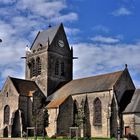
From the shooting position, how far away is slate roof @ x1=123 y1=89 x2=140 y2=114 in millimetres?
44812

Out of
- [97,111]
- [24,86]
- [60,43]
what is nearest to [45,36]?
[60,43]

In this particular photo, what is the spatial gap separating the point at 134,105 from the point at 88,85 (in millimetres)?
9786

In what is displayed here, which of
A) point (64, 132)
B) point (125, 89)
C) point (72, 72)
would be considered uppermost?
point (72, 72)

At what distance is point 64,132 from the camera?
51688mm

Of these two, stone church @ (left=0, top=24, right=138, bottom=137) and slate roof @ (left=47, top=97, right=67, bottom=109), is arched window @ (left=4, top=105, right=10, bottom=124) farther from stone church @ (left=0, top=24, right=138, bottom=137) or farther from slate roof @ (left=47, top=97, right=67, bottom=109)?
slate roof @ (left=47, top=97, right=67, bottom=109)

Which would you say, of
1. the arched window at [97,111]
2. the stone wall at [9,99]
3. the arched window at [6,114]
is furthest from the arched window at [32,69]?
the arched window at [97,111]

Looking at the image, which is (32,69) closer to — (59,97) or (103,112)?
(59,97)

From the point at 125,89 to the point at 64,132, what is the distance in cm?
1136

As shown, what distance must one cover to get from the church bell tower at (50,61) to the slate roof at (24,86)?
77.5 inches

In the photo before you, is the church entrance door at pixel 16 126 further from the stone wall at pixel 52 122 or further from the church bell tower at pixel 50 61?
the church bell tower at pixel 50 61

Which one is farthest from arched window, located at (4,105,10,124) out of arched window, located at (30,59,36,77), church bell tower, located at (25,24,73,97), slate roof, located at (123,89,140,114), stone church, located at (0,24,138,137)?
slate roof, located at (123,89,140,114)

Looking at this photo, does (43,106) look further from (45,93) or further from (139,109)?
(139,109)

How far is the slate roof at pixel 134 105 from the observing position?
147ft

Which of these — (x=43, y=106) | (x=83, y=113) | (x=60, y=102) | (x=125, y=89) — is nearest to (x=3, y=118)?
(x=43, y=106)
